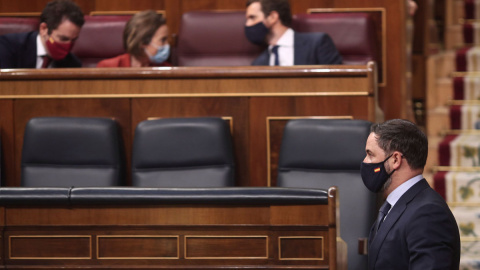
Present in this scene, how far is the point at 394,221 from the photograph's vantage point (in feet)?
2.14

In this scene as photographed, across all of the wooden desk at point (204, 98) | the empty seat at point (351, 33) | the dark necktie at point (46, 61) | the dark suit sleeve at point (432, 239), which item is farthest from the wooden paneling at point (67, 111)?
the dark suit sleeve at point (432, 239)

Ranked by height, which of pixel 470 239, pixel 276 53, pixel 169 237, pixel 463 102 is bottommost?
pixel 470 239

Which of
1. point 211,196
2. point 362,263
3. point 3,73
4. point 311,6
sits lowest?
point 362,263

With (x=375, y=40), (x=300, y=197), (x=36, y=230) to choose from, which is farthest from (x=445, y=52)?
(x=36, y=230)

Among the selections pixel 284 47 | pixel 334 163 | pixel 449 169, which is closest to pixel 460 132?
pixel 449 169

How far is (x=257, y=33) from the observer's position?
1458 mm

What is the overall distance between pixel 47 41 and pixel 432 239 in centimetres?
94

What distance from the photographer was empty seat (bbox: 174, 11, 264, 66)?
5.01 feet

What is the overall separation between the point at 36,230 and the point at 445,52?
1.22 m

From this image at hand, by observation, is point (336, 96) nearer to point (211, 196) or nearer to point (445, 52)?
point (211, 196)

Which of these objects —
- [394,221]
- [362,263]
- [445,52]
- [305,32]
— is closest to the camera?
[394,221]

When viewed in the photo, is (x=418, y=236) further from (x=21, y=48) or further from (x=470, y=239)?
(x=21, y=48)

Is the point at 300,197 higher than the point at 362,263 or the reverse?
higher

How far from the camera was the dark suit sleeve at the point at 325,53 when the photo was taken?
1398mm
